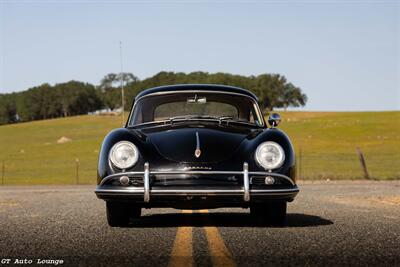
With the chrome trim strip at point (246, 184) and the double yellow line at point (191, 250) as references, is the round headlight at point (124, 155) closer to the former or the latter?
the double yellow line at point (191, 250)

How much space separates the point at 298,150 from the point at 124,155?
148 ft

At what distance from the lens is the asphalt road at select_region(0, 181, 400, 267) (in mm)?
5145

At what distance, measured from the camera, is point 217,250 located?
556cm

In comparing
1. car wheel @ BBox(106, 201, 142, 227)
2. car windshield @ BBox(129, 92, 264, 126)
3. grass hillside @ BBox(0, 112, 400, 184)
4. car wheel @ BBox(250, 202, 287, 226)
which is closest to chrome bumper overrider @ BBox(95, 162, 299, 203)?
car wheel @ BBox(106, 201, 142, 227)

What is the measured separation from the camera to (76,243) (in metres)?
6.20

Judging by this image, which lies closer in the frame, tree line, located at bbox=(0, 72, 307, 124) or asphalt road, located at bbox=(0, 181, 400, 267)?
asphalt road, located at bbox=(0, 181, 400, 267)

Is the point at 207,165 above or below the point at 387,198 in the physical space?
above

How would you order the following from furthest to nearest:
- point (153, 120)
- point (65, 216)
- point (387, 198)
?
1. point (387, 198)
2. point (65, 216)
3. point (153, 120)

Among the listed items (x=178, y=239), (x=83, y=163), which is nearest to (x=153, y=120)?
(x=178, y=239)

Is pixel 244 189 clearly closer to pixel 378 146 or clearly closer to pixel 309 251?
pixel 309 251

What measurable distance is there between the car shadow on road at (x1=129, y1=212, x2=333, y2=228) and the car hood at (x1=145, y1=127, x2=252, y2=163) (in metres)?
0.95

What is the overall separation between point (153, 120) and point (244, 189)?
7.15ft

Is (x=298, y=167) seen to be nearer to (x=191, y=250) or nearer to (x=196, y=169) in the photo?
(x=196, y=169)

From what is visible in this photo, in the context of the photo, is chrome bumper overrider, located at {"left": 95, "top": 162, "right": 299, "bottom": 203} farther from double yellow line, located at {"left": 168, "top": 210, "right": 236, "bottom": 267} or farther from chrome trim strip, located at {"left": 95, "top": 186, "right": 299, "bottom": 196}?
double yellow line, located at {"left": 168, "top": 210, "right": 236, "bottom": 267}
